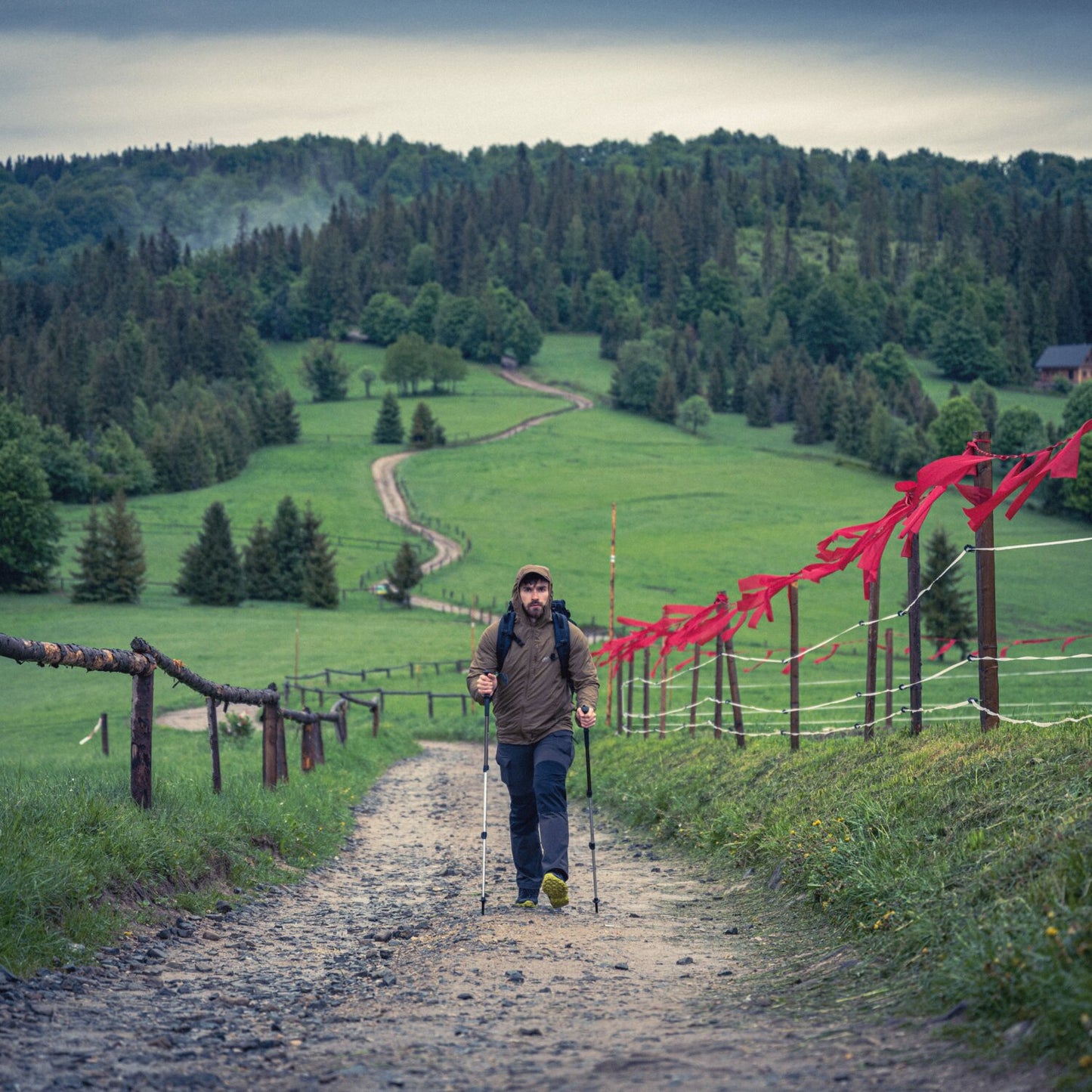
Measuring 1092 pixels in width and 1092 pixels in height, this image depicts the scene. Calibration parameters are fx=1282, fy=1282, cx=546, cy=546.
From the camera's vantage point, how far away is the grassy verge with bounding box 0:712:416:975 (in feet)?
22.1

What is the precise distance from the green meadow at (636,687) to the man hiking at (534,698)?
70.1 inches

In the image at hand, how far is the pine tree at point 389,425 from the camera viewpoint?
13500cm

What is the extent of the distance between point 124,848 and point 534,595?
320 cm

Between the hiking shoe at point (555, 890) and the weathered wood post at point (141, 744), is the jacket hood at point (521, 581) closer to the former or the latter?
A: the hiking shoe at point (555, 890)

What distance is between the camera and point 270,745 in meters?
14.1

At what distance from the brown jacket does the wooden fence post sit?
17.6ft

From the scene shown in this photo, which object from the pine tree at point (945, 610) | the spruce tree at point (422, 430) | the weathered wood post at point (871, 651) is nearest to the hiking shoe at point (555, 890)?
the weathered wood post at point (871, 651)

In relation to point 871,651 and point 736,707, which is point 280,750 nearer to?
point 736,707

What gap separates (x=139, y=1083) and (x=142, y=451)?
121874 mm

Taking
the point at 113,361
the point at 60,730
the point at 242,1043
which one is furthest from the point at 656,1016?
the point at 113,361


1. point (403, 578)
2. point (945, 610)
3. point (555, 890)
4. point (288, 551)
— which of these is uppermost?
point (555, 890)

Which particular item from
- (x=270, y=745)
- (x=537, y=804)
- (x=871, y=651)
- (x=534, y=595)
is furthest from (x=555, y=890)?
(x=270, y=745)

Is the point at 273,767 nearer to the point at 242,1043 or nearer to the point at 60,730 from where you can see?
the point at 242,1043

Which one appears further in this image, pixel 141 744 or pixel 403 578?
pixel 403 578
